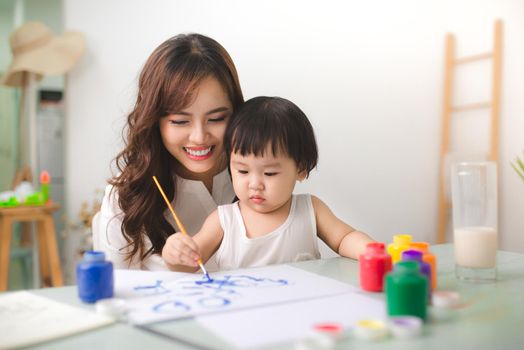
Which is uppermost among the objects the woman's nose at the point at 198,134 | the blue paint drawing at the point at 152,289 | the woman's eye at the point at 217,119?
the woman's eye at the point at 217,119

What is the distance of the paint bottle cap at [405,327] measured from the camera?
2.00 ft

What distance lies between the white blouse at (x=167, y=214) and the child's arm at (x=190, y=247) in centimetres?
19

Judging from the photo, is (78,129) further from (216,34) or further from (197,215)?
(197,215)

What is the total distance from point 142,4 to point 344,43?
1.21 m

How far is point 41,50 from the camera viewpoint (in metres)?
2.71

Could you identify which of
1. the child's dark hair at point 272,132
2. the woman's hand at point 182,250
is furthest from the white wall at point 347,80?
the woman's hand at point 182,250

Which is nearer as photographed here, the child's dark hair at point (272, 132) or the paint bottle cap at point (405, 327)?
the paint bottle cap at point (405, 327)

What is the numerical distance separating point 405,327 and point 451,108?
3194 mm

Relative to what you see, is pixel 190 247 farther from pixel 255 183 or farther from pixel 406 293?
pixel 406 293

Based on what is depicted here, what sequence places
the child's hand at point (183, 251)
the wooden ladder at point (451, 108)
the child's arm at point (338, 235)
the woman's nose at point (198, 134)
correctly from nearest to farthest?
the child's hand at point (183, 251)
the child's arm at point (338, 235)
the woman's nose at point (198, 134)
the wooden ladder at point (451, 108)

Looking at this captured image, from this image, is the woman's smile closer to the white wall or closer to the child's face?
the child's face

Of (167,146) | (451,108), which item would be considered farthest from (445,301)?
(451,108)

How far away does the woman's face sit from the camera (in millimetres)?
1318

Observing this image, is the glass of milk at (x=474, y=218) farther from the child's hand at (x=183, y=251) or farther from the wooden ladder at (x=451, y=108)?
the wooden ladder at (x=451, y=108)
